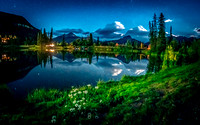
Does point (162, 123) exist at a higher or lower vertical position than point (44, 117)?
higher

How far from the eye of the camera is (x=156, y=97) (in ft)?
22.4

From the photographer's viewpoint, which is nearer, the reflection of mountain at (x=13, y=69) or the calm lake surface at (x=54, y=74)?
the calm lake surface at (x=54, y=74)

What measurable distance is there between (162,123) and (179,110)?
1.12 meters

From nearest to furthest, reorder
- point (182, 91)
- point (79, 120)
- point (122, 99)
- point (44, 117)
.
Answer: point (79, 120) < point (44, 117) < point (182, 91) < point (122, 99)

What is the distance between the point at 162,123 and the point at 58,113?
15.6 ft

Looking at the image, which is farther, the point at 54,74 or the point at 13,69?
the point at 13,69

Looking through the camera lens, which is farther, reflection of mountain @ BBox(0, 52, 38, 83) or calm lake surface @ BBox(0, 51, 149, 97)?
reflection of mountain @ BBox(0, 52, 38, 83)

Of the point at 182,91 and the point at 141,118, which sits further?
the point at 182,91

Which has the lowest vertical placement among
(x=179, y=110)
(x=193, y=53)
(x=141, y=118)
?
(x=141, y=118)

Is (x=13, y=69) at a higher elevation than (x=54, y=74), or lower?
higher

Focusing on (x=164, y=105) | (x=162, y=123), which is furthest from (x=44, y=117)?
(x=164, y=105)

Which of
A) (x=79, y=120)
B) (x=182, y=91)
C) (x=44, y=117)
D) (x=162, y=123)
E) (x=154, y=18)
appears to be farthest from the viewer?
(x=154, y=18)

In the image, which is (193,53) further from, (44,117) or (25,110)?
(25,110)

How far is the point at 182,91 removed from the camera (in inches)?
254
